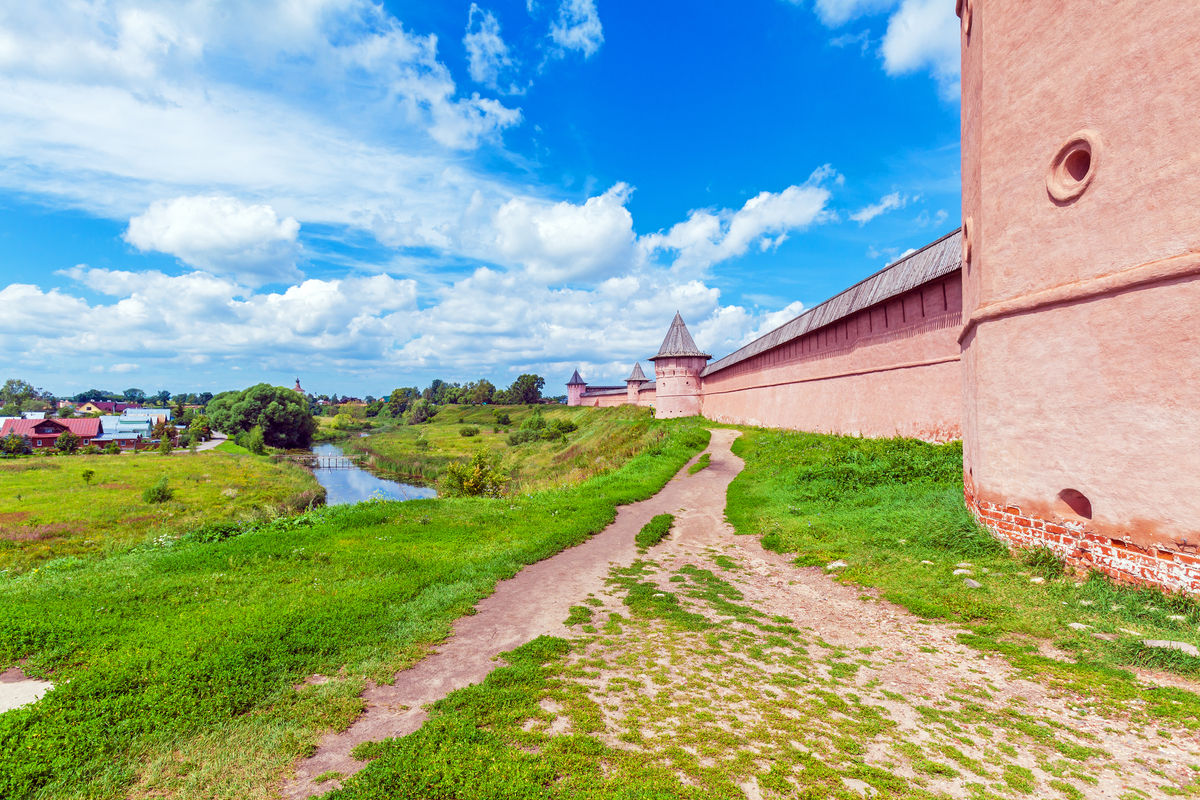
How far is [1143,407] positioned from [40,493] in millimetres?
34782

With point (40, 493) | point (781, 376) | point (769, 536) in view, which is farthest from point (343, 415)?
point (769, 536)

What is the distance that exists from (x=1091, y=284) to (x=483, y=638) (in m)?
7.35

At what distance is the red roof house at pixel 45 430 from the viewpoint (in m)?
47.9

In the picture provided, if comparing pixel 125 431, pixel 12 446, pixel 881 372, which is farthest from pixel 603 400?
pixel 12 446

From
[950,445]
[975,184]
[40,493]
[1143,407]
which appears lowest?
[40,493]

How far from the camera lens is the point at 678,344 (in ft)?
123

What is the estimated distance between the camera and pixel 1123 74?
547 cm

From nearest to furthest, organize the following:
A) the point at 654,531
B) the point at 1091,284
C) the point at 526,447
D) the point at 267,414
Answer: the point at 1091,284
the point at 654,531
the point at 526,447
the point at 267,414

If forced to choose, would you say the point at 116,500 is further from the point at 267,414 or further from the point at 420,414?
the point at 420,414

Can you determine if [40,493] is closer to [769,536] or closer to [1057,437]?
[769,536]

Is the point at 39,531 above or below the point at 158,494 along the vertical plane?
below

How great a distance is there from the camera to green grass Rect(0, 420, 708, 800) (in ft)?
9.61

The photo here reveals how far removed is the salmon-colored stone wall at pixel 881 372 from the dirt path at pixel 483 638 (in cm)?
659

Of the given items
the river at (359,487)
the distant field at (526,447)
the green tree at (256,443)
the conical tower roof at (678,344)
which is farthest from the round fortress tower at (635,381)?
the green tree at (256,443)
